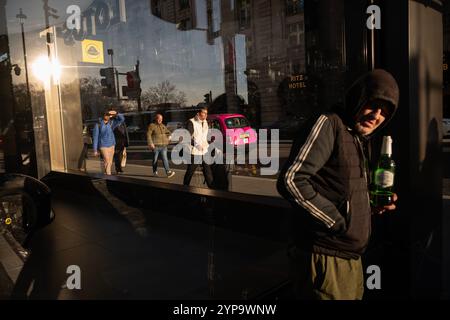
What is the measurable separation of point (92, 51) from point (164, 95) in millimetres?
2081

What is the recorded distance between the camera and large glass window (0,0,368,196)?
6.88 meters

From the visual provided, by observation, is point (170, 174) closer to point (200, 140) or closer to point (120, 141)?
point (120, 141)

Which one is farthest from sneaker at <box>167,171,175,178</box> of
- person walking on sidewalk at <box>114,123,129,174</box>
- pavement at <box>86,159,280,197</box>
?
person walking on sidewalk at <box>114,123,129,174</box>

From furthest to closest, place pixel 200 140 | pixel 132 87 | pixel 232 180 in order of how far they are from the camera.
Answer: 1. pixel 132 87
2. pixel 232 180
3. pixel 200 140

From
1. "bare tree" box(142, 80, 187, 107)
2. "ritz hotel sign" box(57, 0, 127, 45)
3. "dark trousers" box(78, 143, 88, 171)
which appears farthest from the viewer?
"dark trousers" box(78, 143, 88, 171)

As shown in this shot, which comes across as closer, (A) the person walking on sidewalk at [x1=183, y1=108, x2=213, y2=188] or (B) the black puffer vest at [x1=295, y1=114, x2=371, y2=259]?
(B) the black puffer vest at [x1=295, y1=114, x2=371, y2=259]

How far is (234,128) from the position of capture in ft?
29.9

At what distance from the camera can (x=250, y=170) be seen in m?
9.60

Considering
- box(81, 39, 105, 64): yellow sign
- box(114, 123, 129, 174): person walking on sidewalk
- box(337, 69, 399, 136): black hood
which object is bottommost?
box(114, 123, 129, 174): person walking on sidewalk

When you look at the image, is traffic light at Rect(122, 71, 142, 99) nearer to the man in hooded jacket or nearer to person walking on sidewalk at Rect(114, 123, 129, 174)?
person walking on sidewalk at Rect(114, 123, 129, 174)

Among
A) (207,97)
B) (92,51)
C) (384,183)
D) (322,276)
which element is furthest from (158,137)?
(322,276)

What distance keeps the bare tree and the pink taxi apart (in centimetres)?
92

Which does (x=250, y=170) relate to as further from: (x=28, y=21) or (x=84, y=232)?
(x=28, y=21)

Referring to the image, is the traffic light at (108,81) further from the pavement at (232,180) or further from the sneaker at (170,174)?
the sneaker at (170,174)
